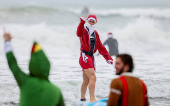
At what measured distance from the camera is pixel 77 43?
2588 cm

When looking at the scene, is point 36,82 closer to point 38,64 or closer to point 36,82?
point 36,82

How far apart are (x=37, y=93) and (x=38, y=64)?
0.29 meters

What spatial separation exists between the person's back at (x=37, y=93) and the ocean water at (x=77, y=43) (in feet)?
11.0

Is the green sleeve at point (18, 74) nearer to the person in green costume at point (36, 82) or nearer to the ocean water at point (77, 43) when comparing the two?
the person in green costume at point (36, 82)

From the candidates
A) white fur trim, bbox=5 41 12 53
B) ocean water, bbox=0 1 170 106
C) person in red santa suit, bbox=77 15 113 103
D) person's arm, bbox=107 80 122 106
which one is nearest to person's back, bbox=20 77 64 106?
white fur trim, bbox=5 41 12 53

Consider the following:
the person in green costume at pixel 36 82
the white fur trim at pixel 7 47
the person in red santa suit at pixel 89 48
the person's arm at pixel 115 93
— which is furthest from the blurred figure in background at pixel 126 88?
the person in red santa suit at pixel 89 48

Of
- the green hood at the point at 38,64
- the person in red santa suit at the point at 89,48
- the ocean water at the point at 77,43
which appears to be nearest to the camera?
the green hood at the point at 38,64

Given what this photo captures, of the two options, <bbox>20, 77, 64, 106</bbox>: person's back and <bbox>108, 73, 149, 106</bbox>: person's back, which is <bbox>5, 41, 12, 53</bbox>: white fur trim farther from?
<bbox>108, 73, 149, 106</bbox>: person's back

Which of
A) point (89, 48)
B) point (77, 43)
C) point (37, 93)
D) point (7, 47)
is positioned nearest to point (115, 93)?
point (37, 93)

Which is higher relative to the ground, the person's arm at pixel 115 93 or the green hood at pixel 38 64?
the green hood at pixel 38 64

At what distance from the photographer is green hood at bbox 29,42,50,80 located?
3059 mm

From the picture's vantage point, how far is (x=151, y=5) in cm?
4688

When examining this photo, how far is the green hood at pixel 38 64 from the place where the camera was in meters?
3.06

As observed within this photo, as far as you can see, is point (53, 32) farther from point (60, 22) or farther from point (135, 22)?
point (135, 22)
